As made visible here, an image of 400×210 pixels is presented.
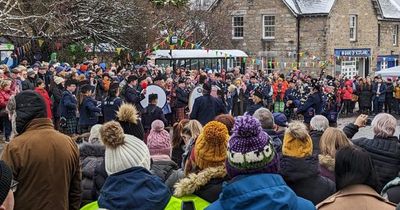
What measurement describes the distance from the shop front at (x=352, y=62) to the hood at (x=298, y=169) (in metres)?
37.1

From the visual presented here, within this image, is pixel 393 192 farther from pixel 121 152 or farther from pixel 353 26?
pixel 353 26

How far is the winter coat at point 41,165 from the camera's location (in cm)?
455

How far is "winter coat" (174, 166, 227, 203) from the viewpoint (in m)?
4.27

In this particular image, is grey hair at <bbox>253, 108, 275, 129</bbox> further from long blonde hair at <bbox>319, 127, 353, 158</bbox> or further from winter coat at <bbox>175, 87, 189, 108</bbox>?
winter coat at <bbox>175, 87, 189, 108</bbox>

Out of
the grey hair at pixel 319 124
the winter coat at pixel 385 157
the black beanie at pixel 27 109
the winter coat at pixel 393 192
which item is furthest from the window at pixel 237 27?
the black beanie at pixel 27 109

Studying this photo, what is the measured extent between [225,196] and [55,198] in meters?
1.90

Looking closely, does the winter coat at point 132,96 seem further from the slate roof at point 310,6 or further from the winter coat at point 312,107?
the slate roof at point 310,6

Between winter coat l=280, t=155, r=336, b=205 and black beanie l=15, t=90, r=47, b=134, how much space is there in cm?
199

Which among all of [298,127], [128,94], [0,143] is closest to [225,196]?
[298,127]

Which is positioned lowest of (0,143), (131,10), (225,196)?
(0,143)

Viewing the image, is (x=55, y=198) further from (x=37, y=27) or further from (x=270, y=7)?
(x=270, y=7)

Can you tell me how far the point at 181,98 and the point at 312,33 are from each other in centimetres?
2336

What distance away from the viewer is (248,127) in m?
3.34

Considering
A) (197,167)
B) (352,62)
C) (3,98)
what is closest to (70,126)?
(3,98)
